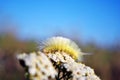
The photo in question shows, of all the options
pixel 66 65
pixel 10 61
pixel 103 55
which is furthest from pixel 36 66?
pixel 103 55

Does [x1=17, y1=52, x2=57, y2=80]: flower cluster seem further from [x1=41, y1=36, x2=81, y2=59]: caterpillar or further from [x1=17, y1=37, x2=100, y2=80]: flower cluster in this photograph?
[x1=41, y1=36, x2=81, y2=59]: caterpillar

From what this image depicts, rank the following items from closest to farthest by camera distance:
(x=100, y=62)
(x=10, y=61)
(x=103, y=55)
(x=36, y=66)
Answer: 1. (x=36, y=66)
2. (x=10, y=61)
3. (x=100, y=62)
4. (x=103, y=55)

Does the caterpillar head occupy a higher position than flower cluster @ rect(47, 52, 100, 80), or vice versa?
the caterpillar head

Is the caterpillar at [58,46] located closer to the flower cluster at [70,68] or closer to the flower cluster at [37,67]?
the flower cluster at [70,68]

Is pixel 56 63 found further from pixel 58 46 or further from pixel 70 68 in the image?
pixel 70 68

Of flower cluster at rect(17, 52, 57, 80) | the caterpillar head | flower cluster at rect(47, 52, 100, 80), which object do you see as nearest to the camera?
flower cluster at rect(17, 52, 57, 80)

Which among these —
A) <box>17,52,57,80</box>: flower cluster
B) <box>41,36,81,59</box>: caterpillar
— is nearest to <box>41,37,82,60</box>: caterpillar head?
<box>41,36,81,59</box>: caterpillar

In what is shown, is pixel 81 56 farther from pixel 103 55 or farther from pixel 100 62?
pixel 103 55

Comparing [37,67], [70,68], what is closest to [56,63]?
[70,68]
